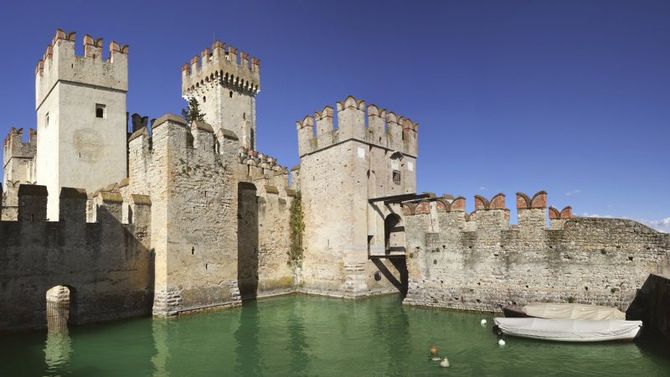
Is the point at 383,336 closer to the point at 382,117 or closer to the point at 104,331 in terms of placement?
the point at 104,331

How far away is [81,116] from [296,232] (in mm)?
11609

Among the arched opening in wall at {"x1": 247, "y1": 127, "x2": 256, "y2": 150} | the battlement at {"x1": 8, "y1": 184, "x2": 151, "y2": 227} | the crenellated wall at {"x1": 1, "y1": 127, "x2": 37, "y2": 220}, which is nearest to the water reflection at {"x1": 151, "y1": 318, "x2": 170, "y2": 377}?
the battlement at {"x1": 8, "y1": 184, "x2": 151, "y2": 227}

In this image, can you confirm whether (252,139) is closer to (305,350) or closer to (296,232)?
(296,232)

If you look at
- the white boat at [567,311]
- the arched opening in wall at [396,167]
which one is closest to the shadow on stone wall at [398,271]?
the arched opening in wall at [396,167]

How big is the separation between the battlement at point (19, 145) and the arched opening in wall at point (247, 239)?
17.3 meters

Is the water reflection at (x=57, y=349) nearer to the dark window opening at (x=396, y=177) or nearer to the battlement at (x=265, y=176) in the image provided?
the battlement at (x=265, y=176)

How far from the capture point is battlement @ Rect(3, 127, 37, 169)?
29188 mm

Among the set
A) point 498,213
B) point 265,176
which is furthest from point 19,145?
point 498,213

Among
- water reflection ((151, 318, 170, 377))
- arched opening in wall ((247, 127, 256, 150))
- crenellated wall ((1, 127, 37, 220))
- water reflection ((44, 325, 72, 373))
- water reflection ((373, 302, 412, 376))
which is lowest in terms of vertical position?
water reflection ((373, 302, 412, 376))

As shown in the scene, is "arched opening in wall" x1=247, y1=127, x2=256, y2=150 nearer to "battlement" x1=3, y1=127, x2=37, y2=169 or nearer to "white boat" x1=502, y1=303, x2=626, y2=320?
"battlement" x1=3, y1=127, x2=37, y2=169

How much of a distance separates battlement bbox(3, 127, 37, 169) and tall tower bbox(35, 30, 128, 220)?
800 cm

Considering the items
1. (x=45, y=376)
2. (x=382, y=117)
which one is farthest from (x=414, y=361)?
(x=382, y=117)

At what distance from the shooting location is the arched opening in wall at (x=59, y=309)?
14758mm

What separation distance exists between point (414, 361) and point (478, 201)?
24.8 feet
